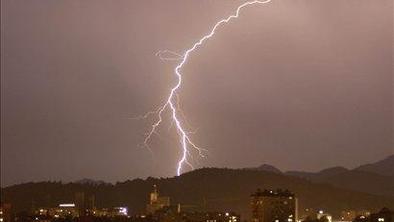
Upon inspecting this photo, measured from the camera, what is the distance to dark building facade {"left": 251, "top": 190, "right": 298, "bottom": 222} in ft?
161

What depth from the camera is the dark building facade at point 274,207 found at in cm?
4909

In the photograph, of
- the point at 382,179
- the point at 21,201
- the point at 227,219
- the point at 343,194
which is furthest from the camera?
the point at 382,179

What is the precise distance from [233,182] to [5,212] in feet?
116

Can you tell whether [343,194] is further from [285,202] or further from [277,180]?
[285,202]

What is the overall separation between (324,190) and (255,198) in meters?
30.5

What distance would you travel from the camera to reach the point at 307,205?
71.1 metres

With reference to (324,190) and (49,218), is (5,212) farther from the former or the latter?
(324,190)

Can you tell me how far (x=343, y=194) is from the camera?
3209 inches

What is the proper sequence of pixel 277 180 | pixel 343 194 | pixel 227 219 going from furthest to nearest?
pixel 343 194
pixel 277 180
pixel 227 219

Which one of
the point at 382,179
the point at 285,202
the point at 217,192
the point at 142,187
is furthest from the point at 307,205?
the point at 382,179

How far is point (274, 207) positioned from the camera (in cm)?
4925

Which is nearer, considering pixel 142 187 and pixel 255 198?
pixel 255 198

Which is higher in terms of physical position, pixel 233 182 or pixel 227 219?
pixel 233 182

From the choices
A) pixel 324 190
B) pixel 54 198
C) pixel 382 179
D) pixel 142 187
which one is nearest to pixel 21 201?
pixel 54 198
